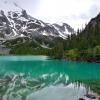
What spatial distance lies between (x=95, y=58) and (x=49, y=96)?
381 ft

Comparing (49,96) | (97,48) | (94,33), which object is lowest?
(49,96)

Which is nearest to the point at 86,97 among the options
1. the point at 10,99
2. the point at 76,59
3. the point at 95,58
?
the point at 10,99

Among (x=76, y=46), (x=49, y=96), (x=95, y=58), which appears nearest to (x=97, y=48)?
(x=95, y=58)

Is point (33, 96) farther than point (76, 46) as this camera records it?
Result: No

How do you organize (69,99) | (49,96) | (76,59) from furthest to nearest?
(76,59) → (49,96) → (69,99)

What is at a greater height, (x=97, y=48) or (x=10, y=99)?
(x=97, y=48)

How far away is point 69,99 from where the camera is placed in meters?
34.2

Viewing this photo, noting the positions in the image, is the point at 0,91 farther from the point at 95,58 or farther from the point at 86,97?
the point at 95,58

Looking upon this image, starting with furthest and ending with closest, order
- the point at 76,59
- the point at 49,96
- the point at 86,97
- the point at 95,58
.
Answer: the point at 76,59 < the point at 95,58 < the point at 49,96 < the point at 86,97

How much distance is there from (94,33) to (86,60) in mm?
40138

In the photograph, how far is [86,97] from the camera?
105ft

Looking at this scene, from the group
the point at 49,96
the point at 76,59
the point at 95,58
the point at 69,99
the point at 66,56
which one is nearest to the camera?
the point at 69,99

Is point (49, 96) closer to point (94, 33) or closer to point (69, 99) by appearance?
point (69, 99)

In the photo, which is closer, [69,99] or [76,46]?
[69,99]
